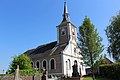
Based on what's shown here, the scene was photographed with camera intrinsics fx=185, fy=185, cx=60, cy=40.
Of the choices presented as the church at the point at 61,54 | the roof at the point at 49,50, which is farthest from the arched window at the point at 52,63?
the roof at the point at 49,50

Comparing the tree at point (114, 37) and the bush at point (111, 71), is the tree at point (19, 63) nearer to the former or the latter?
the bush at point (111, 71)

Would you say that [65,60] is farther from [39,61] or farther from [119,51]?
[119,51]

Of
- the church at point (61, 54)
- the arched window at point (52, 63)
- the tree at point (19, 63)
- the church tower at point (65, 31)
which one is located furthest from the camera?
the church tower at point (65, 31)

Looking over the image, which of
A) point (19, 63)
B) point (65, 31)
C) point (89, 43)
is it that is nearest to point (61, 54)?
point (65, 31)

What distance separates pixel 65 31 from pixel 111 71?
59.0 feet

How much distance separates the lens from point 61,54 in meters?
38.9

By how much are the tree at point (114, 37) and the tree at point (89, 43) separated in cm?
261

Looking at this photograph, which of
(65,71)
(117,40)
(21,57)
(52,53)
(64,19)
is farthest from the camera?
(64,19)

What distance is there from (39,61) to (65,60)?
23.5 ft

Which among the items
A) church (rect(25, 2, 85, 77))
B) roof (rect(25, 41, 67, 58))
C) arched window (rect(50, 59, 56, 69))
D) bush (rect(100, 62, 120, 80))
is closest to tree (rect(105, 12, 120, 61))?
bush (rect(100, 62, 120, 80))

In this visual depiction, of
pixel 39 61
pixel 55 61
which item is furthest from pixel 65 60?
pixel 39 61

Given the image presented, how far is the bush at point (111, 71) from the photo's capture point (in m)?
27.9

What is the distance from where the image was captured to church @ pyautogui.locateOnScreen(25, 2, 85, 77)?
39.1m

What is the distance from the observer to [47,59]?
41.5 metres
